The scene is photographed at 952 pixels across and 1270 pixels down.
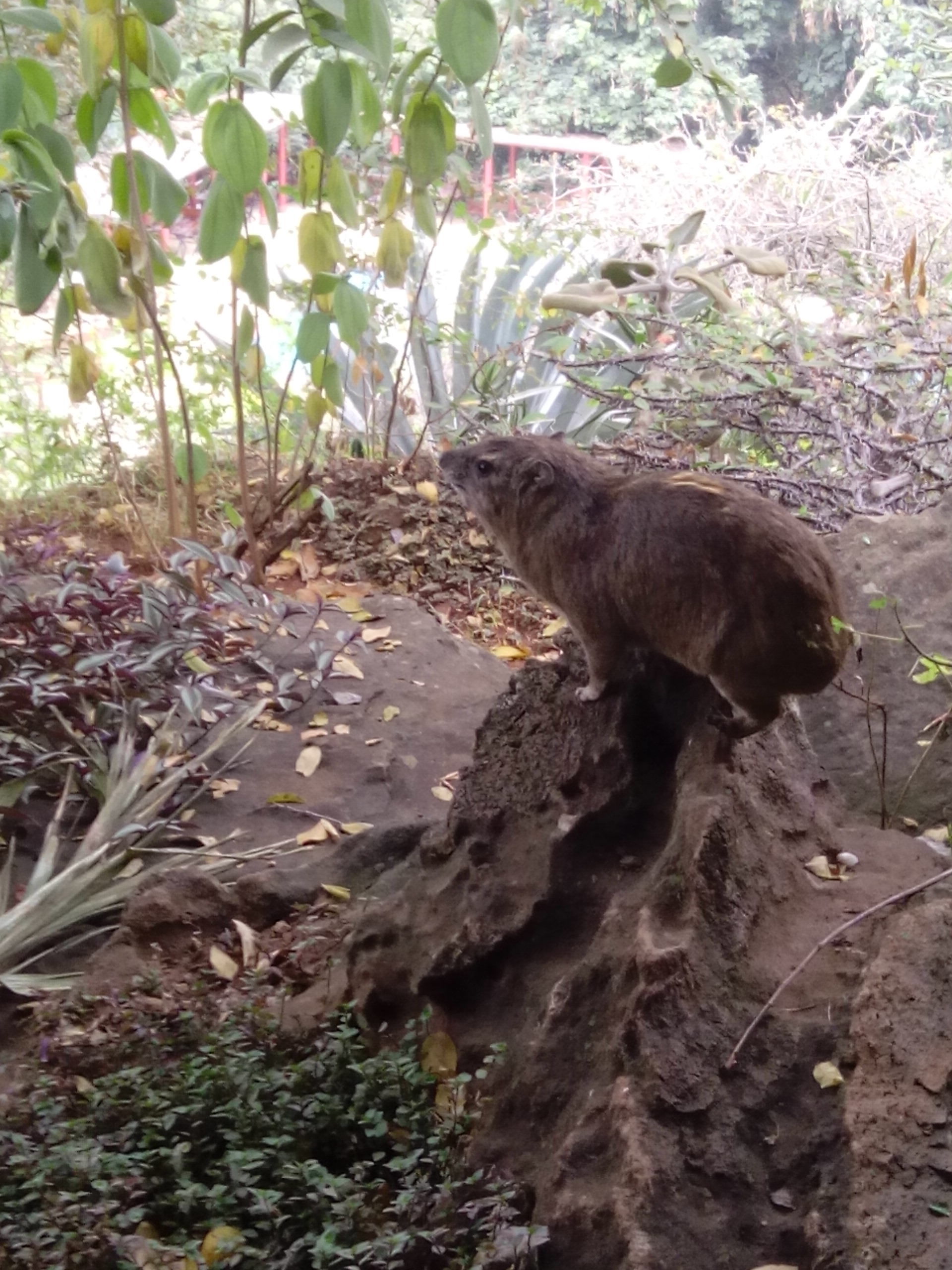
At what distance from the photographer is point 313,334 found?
159 inches

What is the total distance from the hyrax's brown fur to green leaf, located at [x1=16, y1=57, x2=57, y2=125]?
1723mm

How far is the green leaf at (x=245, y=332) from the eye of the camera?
183 inches

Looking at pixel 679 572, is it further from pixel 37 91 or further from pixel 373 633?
pixel 373 633

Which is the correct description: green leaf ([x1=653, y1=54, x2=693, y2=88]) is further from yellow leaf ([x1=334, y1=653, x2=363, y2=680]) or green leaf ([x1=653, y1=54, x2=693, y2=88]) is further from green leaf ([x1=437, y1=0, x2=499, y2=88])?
yellow leaf ([x1=334, y1=653, x2=363, y2=680])

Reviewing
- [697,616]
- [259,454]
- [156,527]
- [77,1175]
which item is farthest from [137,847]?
[259,454]

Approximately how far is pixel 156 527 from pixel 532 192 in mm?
3076

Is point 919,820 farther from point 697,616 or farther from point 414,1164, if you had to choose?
point 414,1164

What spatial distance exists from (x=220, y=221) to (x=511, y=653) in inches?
94.1

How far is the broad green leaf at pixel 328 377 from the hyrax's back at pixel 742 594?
2.38 meters

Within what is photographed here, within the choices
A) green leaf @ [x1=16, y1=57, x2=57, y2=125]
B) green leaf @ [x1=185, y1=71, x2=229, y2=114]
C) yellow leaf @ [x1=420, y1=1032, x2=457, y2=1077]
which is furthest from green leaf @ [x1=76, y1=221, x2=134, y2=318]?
yellow leaf @ [x1=420, y1=1032, x2=457, y2=1077]

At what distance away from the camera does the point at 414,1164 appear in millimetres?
2068

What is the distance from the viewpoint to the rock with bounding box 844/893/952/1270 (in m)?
1.62

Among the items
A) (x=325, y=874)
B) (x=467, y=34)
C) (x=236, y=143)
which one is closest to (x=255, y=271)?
(x=236, y=143)

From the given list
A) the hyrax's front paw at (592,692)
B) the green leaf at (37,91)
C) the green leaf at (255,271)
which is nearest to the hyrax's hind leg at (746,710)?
the hyrax's front paw at (592,692)
